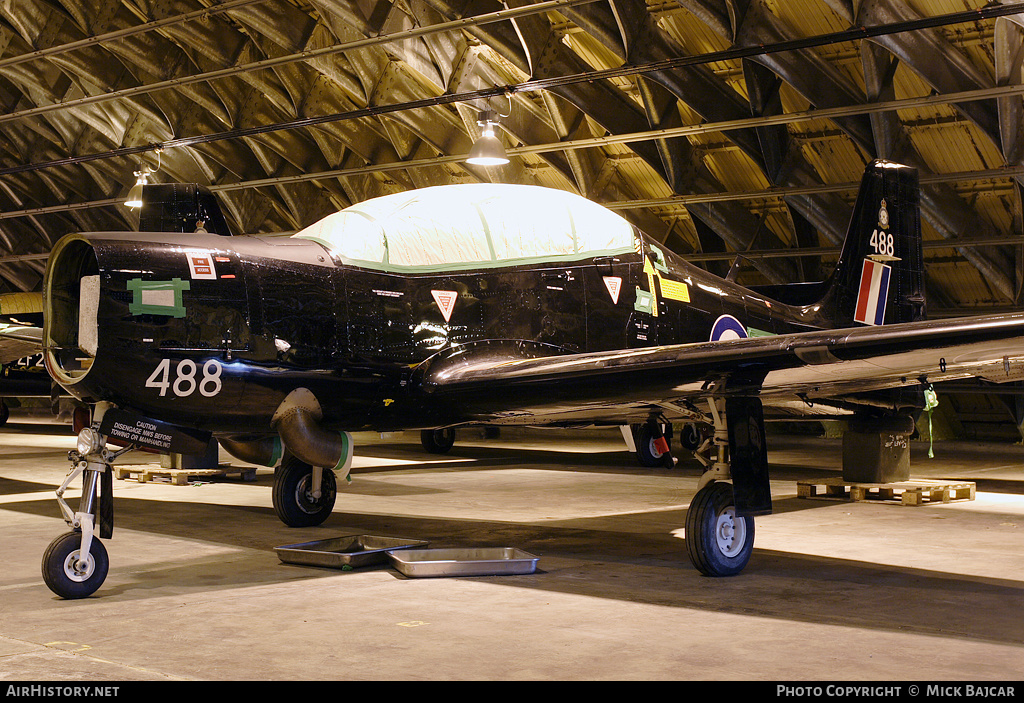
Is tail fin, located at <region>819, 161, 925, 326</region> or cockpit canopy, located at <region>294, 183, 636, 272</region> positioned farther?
tail fin, located at <region>819, 161, 925, 326</region>

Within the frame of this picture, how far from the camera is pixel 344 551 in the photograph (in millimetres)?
6531

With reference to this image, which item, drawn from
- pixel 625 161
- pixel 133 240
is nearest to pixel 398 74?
pixel 625 161

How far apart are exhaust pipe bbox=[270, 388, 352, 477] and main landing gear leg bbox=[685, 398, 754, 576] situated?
2.34m

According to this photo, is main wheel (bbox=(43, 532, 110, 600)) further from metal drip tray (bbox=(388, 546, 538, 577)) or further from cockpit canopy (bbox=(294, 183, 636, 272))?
cockpit canopy (bbox=(294, 183, 636, 272))

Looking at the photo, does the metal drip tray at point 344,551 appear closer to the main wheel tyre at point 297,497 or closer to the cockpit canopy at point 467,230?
the main wheel tyre at point 297,497

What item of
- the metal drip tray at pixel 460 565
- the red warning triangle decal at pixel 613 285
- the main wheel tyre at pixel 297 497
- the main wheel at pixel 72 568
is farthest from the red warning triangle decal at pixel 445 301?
the main wheel at pixel 72 568

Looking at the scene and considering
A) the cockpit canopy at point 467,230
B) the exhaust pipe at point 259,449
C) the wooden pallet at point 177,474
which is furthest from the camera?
the wooden pallet at point 177,474

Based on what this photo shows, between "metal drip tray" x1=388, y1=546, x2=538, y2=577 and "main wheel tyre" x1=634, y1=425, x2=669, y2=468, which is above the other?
"main wheel tyre" x1=634, y1=425, x2=669, y2=468

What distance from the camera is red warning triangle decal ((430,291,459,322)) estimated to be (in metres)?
6.92

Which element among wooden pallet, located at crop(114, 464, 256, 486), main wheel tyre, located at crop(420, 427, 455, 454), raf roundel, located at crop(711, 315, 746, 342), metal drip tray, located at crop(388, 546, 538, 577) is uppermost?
raf roundel, located at crop(711, 315, 746, 342)

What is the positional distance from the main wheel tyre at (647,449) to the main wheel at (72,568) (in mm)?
9912

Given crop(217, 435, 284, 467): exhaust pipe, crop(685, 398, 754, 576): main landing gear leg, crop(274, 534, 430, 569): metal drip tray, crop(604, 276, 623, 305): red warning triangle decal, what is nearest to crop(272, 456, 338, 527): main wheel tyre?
crop(217, 435, 284, 467): exhaust pipe

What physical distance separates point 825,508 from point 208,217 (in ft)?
27.9

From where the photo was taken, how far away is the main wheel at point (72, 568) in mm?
5348
